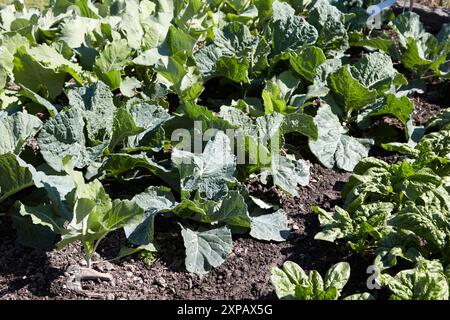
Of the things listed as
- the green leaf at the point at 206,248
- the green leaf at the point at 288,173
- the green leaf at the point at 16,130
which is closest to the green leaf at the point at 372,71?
the green leaf at the point at 288,173

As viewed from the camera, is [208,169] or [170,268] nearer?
[170,268]

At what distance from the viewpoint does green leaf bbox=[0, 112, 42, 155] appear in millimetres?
3281

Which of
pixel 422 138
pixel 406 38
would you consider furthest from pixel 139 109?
pixel 406 38

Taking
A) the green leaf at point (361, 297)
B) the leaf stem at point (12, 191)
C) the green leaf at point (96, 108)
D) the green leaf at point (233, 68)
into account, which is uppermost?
the green leaf at point (233, 68)

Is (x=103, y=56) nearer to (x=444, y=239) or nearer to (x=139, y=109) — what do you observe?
(x=139, y=109)

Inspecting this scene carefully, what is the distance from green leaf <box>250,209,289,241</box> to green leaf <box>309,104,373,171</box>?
2.05 ft

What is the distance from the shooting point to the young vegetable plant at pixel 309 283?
2.83m

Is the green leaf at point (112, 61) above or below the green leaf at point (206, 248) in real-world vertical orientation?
above

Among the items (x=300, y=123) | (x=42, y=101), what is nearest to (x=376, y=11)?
(x=300, y=123)

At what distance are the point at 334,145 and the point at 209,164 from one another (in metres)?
0.97

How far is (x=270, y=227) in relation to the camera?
3.41m

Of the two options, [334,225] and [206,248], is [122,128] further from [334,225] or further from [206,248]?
[334,225]

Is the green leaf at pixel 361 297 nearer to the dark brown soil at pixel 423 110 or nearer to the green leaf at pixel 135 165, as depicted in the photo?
the green leaf at pixel 135 165

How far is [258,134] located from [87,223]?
110cm
